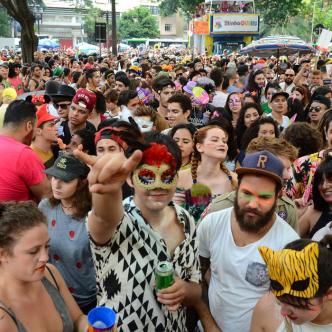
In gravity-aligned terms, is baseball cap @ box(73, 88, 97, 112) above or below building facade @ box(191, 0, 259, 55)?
below

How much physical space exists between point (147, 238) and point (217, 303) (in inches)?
30.0

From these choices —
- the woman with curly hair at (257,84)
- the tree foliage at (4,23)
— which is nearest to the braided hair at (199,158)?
the woman with curly hair at (257,84)

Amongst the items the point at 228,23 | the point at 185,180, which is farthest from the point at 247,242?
the point at 228,23

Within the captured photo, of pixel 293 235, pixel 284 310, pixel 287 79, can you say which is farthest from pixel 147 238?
pixel 287 79

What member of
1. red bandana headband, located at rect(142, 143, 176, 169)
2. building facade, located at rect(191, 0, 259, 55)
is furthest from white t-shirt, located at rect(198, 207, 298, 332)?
building facade, located at rect(191, 0, 259, 55)

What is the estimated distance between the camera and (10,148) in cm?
364

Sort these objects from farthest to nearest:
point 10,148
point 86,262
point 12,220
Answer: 1. point 10,148
2. point 86,262
3. point 12,220

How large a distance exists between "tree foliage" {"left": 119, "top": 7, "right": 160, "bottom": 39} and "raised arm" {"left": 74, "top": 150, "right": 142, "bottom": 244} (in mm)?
86181

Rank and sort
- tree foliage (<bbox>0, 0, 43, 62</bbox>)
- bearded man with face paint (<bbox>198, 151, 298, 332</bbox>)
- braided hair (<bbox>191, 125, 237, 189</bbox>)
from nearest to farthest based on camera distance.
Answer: bearded man with face paint (<bbox>198, 151, 298, 332</bbox>) → braided hair (<bbox>191, 125, 237, 189</bbox>) → tree foliage (<bbox>0, 0, 43, 62</bbox>)

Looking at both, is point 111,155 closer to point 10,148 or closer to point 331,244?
point 331,244

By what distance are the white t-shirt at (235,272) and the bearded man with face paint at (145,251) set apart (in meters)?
0.24

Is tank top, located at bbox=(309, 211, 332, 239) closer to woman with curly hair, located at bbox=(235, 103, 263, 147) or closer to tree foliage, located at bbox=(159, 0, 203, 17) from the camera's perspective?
woman with curly hair, located at bbox=(235, 103, 263, 147)

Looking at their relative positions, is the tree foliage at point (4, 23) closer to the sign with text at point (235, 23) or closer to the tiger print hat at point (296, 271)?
the sign with text at point (235, 23)

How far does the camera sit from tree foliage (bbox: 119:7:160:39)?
8425cm
